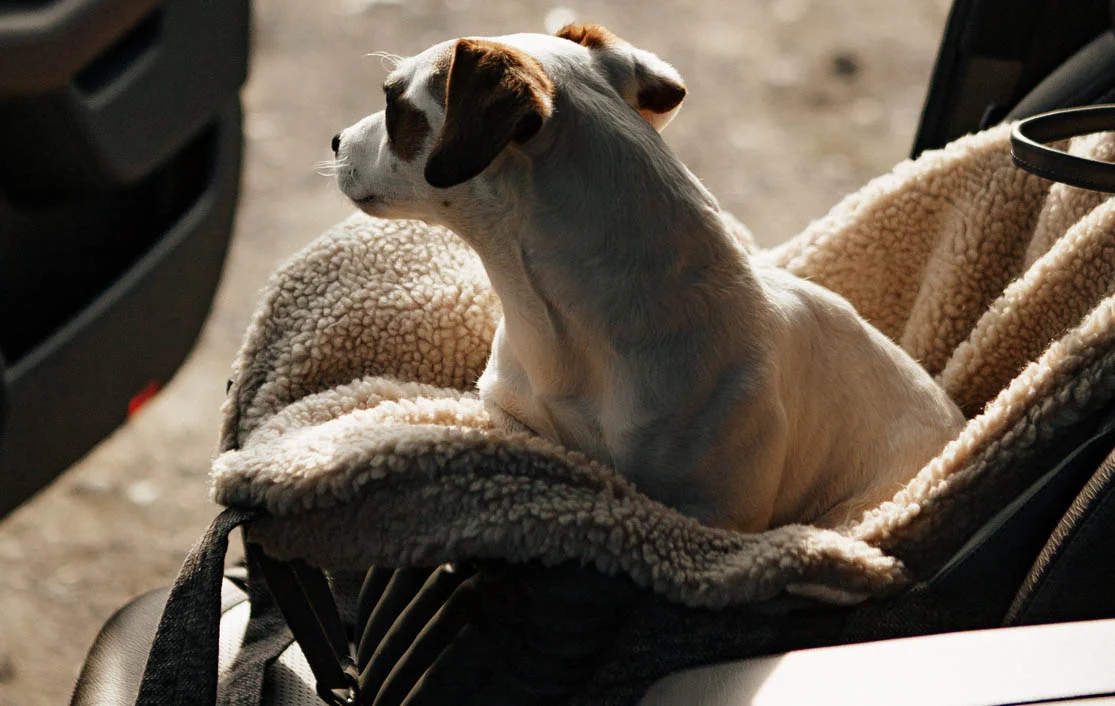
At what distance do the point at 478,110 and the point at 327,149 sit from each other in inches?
78.7

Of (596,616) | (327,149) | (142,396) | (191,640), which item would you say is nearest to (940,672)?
(596,616)

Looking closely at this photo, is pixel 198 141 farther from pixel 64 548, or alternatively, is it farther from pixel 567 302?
pixel 567 302

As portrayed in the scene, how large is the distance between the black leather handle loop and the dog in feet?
0.82

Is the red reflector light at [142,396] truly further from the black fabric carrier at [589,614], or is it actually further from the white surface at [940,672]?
the white surface at [940,672]

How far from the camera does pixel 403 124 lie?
3.02ft

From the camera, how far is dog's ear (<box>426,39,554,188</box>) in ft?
2.66

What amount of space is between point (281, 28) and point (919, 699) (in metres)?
2.87

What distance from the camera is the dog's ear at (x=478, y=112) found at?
81cm

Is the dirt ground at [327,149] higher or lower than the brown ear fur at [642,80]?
lower

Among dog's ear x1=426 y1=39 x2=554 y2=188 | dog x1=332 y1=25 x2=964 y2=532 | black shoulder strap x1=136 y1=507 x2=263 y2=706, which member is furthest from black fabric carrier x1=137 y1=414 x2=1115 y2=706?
dog's ear x1=426 y1=39 x2=554 y2=188

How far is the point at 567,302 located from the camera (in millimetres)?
953

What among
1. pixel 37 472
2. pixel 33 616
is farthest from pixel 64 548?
pixel 37 472

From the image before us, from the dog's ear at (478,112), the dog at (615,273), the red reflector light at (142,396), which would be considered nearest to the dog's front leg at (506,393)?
the dog at (615,273)

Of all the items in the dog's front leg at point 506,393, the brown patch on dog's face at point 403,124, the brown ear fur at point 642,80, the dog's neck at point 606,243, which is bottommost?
the dog's front leg at point 506,393
